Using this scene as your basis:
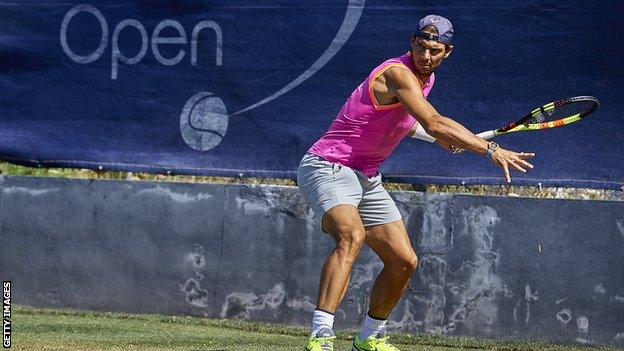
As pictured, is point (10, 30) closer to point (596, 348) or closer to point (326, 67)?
point (326, 67)

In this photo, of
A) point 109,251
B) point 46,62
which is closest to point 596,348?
point 109,251

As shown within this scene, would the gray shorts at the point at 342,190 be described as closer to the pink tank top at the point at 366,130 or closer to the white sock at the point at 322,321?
the pink tank top at the point at 366,130

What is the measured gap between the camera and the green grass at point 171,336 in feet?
24.4

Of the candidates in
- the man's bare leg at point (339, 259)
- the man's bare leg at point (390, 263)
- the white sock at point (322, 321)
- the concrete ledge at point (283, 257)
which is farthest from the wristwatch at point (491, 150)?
the concrete ledge at point (283, 257)

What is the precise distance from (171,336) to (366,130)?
2.19 meters

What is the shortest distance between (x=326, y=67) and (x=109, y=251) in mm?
2135

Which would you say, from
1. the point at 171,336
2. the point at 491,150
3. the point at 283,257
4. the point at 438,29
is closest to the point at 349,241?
the point at 491,150

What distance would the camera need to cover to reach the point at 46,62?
9312 millimetres

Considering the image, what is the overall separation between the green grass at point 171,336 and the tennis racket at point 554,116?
1.55 metres

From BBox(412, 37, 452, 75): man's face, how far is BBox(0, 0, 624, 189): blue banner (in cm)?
167

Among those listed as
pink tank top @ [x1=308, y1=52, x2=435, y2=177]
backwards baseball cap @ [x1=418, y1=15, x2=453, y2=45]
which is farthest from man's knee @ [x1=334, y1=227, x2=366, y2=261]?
backwards baseball cap @ [x1=418, y1=15, x2=453, y2=45]

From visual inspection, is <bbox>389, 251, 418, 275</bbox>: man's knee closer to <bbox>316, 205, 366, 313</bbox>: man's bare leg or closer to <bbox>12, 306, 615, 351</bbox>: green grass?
<bbox>316, 205, 366, 313</bbox>: man's bare leg

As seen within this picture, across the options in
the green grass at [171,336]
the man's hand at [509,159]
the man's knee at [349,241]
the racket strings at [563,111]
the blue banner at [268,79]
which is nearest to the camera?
the man's hand at [509,159]

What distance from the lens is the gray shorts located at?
6.55 metres
